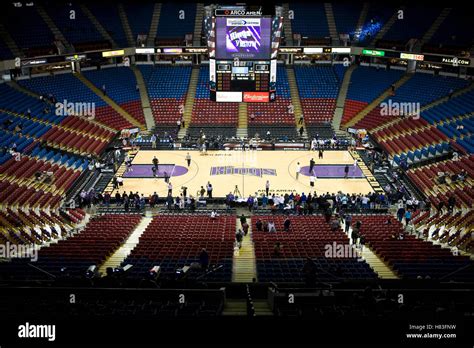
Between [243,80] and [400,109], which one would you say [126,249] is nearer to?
[243,80]

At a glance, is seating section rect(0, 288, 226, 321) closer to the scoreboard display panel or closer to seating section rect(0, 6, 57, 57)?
the scoreboard display panel

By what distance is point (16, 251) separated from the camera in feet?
65.5

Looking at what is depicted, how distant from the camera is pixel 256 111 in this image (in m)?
49.0

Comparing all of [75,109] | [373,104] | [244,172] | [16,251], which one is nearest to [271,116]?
[373,104]

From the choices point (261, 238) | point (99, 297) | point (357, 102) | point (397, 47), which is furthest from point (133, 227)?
point (397, 47)

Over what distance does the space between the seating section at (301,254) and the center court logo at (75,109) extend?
2302 cm

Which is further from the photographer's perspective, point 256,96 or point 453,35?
point 453,35

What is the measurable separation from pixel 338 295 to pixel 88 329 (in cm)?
914

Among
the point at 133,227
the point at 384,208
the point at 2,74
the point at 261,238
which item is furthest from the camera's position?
the point at 2,74

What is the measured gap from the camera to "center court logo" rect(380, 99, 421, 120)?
43500 millimetres

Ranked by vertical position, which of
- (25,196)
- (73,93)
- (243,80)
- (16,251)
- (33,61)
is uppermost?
(33,61)

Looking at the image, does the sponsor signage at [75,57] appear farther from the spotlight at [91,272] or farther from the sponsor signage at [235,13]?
the spotlight at [91,272]

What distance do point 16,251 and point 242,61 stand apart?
1511 centimetres

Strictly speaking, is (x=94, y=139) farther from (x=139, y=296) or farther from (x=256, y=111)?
(x=139, y=296)
